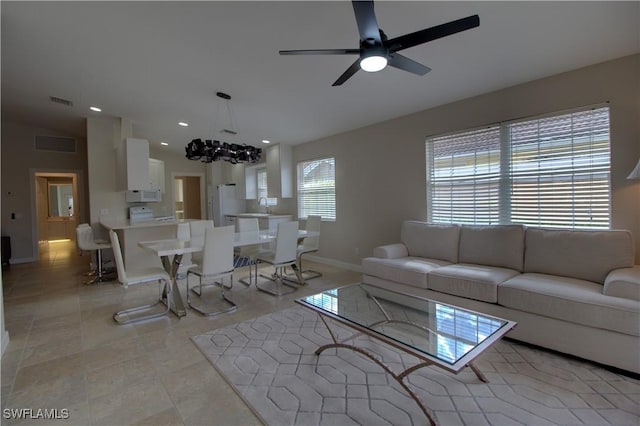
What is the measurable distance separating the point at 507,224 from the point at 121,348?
4213 mm

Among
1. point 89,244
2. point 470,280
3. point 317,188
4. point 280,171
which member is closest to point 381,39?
point 470,280

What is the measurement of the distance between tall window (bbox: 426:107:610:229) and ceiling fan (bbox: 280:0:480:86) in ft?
6.66

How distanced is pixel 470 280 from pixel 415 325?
1054mm

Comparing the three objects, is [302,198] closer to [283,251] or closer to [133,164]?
[283,251]

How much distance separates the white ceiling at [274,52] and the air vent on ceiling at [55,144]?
7.53 feet

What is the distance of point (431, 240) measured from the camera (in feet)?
12.5

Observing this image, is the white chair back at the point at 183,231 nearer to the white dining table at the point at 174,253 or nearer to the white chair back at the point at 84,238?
the white dining table at the point at 174,253

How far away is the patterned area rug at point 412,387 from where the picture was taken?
68.5 inches

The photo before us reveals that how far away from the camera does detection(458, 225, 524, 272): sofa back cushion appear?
122 inches

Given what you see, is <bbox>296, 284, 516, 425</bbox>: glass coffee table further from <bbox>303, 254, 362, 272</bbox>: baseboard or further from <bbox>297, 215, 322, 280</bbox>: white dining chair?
<bbox>303, 254, 362, 272</bbox>: baseboard

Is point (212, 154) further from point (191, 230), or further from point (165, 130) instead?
point (165, 130)

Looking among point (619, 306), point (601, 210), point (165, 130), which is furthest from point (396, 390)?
point (165, 130)

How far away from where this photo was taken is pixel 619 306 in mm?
2096

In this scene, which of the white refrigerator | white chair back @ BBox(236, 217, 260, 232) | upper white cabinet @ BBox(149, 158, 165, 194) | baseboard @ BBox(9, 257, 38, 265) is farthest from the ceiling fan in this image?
baseboard @ BBox(9, 257, 38, 265)
